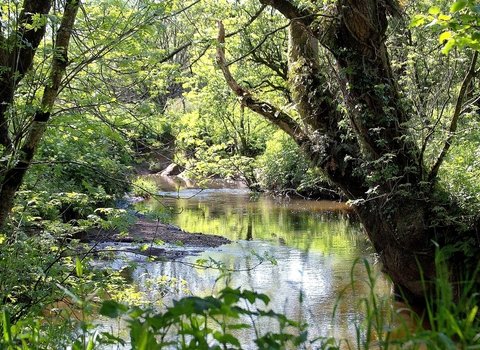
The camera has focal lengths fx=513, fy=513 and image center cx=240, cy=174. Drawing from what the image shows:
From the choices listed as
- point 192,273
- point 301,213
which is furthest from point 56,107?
point 301,213

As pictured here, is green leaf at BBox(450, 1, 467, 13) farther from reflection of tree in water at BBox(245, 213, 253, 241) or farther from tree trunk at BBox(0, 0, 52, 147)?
reflection of tree in water at BBox(245, 213, 253, 241)

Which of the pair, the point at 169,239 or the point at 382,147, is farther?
the point at 169,239

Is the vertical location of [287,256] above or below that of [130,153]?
below

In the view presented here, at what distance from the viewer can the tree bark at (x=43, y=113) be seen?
152 inches

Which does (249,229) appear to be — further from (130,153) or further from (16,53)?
(16,53)

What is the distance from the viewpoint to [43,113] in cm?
393

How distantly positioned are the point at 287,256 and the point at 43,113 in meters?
8.05

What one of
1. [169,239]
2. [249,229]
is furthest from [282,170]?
[169,239]

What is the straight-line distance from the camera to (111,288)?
493 centimetres

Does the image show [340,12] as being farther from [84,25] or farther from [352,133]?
[84,25]

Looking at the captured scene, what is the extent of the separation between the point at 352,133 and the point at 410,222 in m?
1.69

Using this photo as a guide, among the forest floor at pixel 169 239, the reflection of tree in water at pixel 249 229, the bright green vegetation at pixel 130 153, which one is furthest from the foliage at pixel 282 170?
the bright green vegetation at pixel 130 153

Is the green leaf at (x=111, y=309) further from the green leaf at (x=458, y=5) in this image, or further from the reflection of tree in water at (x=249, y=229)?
the reflection of tree in water at (x=249, y=229)

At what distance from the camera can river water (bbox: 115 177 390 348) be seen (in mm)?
7605
